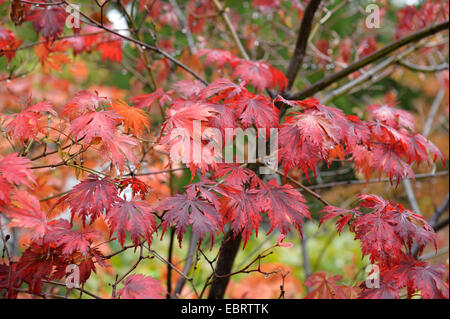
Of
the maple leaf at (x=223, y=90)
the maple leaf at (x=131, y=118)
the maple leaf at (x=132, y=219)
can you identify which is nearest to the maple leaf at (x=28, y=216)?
the maple leaf at (x=132, y=219)

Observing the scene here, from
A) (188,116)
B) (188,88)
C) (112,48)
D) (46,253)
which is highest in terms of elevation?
Result: (112,48)

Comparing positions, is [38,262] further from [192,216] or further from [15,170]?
[192,216]

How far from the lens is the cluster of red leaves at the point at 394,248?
105cm

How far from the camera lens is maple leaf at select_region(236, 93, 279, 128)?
3.66 feet

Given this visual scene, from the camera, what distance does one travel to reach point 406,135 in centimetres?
135

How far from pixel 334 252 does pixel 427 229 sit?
3.44m

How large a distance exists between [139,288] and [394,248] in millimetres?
763

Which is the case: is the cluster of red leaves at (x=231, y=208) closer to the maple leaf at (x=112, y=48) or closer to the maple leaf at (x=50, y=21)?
the maple leaf at (x=50, y=21)

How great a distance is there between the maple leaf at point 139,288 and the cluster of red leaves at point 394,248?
0.57m

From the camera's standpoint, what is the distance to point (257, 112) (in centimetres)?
113

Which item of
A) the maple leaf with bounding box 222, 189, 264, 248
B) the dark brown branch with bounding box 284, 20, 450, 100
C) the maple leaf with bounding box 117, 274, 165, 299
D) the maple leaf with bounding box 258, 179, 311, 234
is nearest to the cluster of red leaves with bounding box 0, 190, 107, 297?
the maple leaf with bounding box 117, 274, 165, 299

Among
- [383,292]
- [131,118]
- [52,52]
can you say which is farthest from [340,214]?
[52,52]
